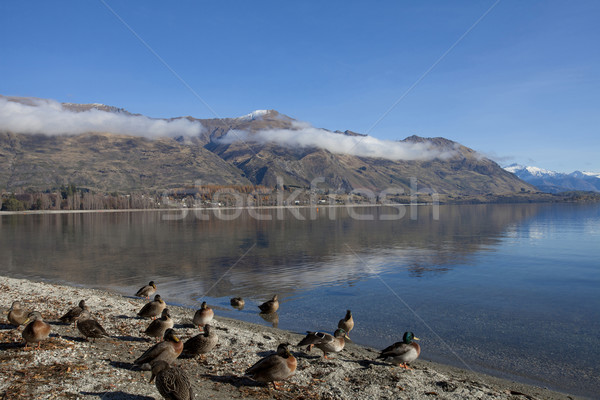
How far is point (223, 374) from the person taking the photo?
1276cm

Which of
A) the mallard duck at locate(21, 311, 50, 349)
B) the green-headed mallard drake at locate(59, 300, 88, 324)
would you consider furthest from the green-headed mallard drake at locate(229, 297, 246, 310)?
the mallard duck at locate(21, 311, 50, 349)

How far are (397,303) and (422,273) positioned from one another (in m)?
12.1

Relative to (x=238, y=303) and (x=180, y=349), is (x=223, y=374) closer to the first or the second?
(x=180, y=349)

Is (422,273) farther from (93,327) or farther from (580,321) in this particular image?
(93,327)

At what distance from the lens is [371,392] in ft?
39.9

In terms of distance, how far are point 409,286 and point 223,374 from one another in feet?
74.2

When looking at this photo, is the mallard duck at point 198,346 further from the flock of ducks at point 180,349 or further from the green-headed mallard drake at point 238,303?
the green-headed mallard drake at point 238,303

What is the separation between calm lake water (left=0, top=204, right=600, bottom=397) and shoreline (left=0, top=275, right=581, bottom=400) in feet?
10.2

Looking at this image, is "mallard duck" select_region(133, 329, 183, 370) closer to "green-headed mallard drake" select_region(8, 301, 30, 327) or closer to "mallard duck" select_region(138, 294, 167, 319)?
"green-headed mallard drake" select_region(8, 301, 30, 327)

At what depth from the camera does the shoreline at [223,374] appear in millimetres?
10922

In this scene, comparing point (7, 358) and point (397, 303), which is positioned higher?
point (7, 358)

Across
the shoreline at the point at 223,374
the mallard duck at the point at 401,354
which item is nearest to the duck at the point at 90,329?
the shoreline at the point at 223,374

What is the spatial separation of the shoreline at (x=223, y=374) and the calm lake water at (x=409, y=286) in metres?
3.10

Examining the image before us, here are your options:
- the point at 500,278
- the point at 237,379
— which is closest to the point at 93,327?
the point at 237,379
